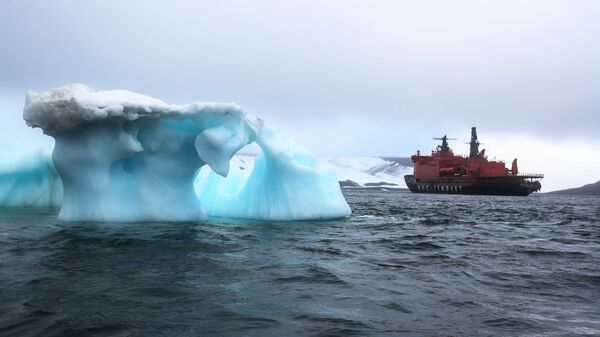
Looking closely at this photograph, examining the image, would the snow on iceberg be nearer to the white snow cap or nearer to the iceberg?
the white snow cap

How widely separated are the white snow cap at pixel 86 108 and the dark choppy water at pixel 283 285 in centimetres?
262

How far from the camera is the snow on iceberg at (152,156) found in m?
12.2

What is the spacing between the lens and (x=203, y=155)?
12.9 metres

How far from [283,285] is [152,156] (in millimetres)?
8396

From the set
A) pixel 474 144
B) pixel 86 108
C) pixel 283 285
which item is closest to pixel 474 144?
pixel 474 144

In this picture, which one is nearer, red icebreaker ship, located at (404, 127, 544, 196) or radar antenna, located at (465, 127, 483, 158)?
red icebreaker ship, located at (404, 127, 544, 196)

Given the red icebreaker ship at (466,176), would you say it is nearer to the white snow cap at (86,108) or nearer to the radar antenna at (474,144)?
the radar antenna at (474,144)

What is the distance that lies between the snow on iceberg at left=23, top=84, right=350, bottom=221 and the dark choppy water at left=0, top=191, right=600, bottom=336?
6.28 ft

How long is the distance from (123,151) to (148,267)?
619 cm

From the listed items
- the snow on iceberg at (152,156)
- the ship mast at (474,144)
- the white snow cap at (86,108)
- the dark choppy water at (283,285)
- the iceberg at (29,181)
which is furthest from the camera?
the ship mast at (474,144)

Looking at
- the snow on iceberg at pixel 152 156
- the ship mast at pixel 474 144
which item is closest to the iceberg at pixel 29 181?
the snow on iceberg at pixel 152 156

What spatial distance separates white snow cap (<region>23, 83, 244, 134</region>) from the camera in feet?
38.4

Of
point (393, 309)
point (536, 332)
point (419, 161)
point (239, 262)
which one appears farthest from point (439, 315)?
point (419, 161)

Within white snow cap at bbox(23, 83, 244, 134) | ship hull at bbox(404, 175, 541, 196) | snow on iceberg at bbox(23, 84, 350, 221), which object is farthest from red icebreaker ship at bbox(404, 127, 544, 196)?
white snow cap at bbox(23, 83, 244, 134)
